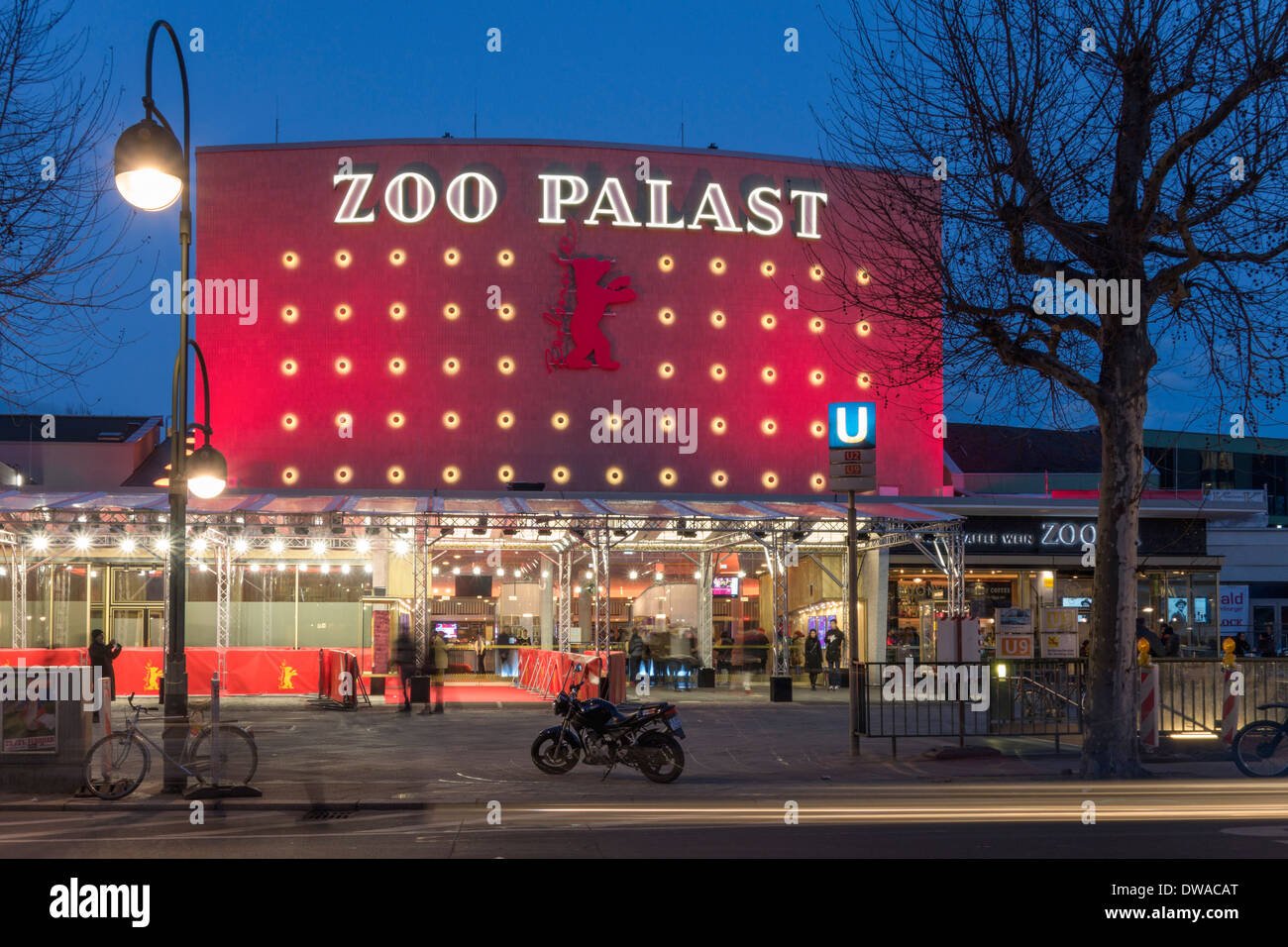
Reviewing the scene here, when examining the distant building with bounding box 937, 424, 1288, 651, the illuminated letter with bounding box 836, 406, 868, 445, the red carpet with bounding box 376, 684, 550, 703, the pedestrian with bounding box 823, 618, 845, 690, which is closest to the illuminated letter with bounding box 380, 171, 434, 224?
the red carpet with bounding box 376, 684, 550, 703

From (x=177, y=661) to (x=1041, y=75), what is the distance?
39.3ft

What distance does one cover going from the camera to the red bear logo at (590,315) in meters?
36.1

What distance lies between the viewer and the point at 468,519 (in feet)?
93.0

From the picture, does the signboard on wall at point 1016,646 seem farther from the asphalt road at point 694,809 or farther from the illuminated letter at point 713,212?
the illuminated letter at point 713,212

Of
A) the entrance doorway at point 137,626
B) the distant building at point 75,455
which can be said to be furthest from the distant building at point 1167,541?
the distant building at point 75,455

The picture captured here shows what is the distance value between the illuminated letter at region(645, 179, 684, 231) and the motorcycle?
23.2 metres

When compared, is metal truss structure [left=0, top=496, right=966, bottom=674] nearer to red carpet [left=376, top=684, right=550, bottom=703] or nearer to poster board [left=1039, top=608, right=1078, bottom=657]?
red carpet [left=376, top=684, right=550, bottom=703]

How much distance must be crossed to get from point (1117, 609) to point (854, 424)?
468 centimetres

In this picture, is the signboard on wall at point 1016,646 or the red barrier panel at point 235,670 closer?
the signboard on wall at point 1016,646

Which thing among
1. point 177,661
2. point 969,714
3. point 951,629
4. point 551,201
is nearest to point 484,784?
point 177,661

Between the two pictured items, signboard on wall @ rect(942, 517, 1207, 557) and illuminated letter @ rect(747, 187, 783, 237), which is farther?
illuminated letter @ rect(747, 187, 783, 237)

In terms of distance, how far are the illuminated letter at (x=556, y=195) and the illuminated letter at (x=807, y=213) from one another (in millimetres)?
6494

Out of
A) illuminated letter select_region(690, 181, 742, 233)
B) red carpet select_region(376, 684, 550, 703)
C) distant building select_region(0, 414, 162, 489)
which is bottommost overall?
red carpet select_region(376, 684, 550, 703)

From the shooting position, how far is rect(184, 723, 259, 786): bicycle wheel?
45.5 feet
